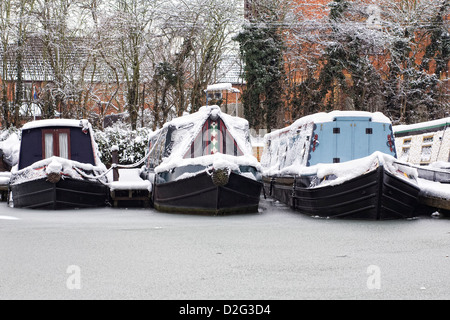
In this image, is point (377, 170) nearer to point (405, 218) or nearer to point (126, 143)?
point (405, 218)

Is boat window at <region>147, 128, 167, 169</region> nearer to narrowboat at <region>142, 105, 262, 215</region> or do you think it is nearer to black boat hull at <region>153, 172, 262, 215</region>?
narrowboat at <region>142, 105, 262, 215</region>

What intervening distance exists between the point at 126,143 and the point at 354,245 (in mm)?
16558

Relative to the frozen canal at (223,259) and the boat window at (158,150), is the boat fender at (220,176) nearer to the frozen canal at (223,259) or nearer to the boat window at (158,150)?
the frozen canal at (223,259)

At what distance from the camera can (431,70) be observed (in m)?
30.5

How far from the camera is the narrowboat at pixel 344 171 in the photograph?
1165 centimetres

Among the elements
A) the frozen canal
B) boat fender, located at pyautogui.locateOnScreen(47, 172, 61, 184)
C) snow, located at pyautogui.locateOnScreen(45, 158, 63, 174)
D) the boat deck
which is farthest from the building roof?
the frozen canal

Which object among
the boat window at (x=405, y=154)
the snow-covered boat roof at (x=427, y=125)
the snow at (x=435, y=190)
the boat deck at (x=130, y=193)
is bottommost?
the boat deck at (x=130, y=193)

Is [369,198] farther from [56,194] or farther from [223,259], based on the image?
[56,194]

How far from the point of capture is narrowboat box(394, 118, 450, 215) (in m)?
12.6

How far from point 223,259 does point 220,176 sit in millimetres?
5351

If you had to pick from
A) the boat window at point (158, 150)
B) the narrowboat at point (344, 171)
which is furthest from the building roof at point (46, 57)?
the narrowboat at point (344, 171)

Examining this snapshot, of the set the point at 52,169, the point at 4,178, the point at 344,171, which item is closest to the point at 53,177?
the point at 52,169

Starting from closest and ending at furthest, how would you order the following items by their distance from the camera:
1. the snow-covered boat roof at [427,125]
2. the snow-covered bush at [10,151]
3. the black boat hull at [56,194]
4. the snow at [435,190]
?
the snow at [435,190] < the black boat hull at [56,194] < the snow-covered boat roof at [427,125] < the snow-covered bush at [10,151]

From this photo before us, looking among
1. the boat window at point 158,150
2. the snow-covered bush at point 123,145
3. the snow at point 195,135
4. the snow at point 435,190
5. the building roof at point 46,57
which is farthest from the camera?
the building roof at point 46,57
